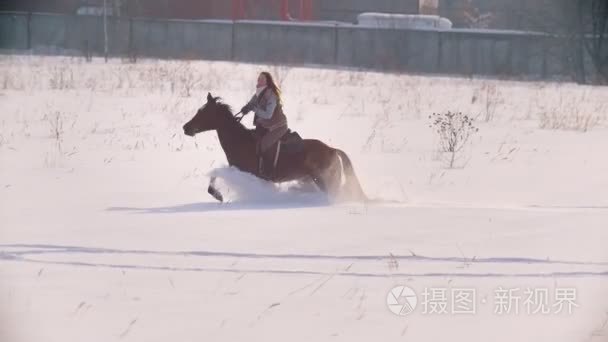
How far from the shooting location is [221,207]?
1145 centimetres

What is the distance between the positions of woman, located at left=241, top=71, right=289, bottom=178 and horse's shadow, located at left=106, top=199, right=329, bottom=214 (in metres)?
0.37

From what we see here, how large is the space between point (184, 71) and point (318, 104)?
26.1 ft

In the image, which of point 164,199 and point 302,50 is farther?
point 302,50

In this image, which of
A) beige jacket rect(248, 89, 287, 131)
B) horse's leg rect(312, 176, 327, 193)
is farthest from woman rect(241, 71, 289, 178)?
horse's leg rect(312, 176, 327, 193)

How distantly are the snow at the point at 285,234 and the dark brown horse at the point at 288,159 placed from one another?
0.21 m

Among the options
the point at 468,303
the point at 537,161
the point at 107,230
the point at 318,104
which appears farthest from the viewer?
the point at 318,104

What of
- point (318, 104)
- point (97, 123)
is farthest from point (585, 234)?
point (318, 104)

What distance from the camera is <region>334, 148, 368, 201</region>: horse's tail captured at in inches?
469

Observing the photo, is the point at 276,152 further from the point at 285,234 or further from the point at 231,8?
the point at 231,8

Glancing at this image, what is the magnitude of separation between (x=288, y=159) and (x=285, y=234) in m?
1.93

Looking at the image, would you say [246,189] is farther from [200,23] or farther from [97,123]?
[200,23]

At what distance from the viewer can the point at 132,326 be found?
6.62 metres

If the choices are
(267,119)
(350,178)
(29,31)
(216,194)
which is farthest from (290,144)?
(29,31)

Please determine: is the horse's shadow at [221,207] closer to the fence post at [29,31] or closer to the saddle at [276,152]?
the saddle at [276,152]
